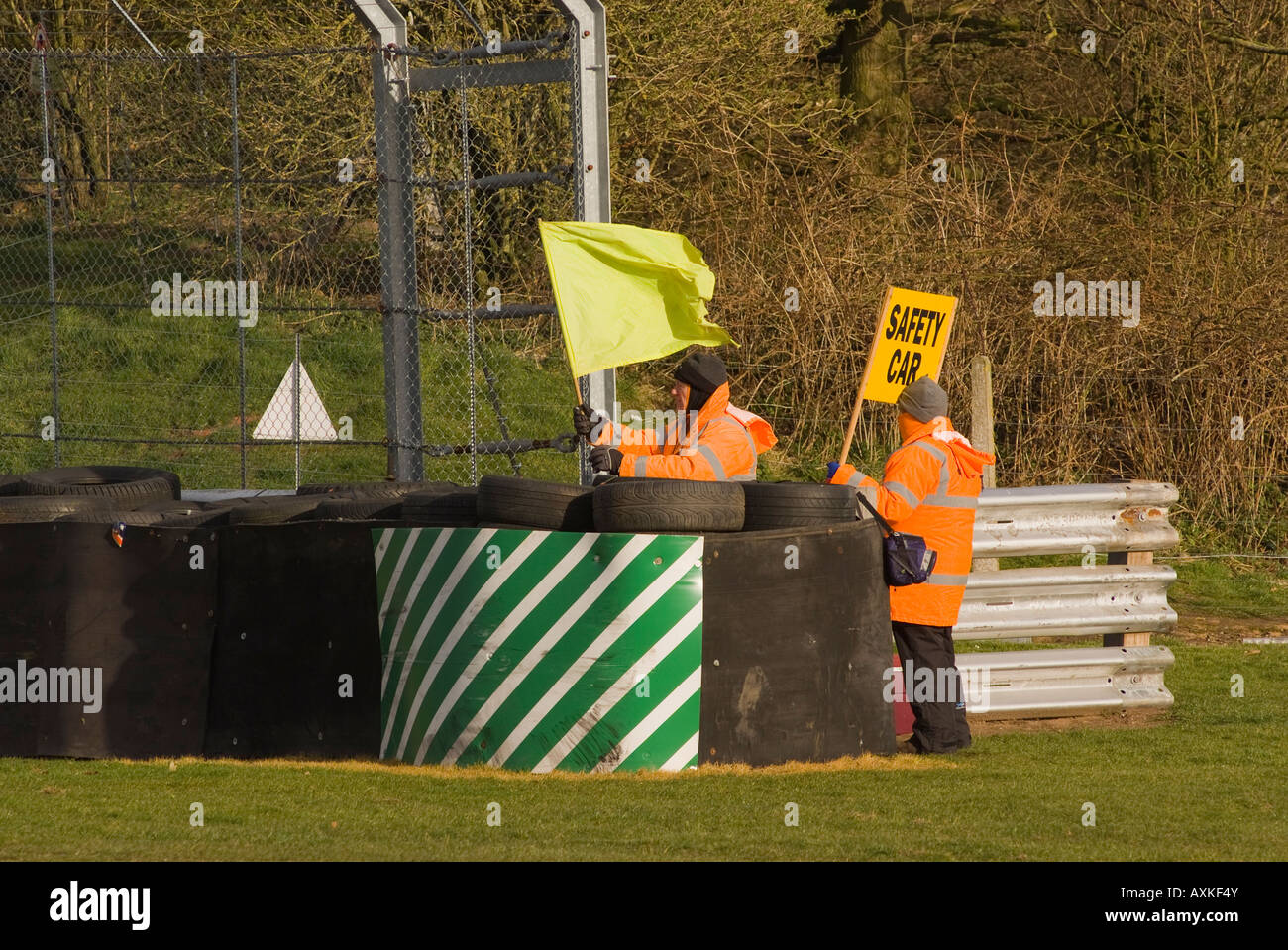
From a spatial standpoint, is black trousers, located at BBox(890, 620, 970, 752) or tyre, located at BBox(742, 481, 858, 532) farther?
black trousers, located at BBox(890, 620, 970, 752)

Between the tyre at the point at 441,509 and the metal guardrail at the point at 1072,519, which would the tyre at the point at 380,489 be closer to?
the tyre at the point at 441,509

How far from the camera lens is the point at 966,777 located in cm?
809

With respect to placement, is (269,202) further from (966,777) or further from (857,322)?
(966,777)

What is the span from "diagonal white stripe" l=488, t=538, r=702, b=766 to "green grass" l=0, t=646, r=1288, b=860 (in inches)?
10.2

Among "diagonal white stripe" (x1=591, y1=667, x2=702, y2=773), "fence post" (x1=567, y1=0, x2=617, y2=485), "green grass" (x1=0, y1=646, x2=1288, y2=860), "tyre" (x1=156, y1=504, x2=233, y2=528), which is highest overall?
"fence post" (x1=567, y1=0, x2=617, y2=485)

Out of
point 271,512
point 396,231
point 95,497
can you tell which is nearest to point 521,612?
point 271,512

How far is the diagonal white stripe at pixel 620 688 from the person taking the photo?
25.2ft

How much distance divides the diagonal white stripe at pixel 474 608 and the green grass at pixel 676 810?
372 millimetres

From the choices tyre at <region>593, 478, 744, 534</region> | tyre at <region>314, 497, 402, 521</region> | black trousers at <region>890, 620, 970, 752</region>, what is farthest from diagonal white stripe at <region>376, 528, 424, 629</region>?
black trousers at <region>890, 620, 970, 752</region>

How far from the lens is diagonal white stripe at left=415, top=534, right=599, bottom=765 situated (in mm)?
7754

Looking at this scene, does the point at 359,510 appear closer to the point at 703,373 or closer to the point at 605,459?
the point at 605,459

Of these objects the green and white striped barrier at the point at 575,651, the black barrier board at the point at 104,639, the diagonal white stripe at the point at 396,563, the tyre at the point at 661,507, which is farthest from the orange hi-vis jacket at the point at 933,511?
the black barrier board at the point at 104,639

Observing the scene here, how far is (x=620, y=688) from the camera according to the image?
7.69 metres

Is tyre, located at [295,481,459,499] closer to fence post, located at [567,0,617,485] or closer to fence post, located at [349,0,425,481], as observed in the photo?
fence post, located at [567,0,617,485]
